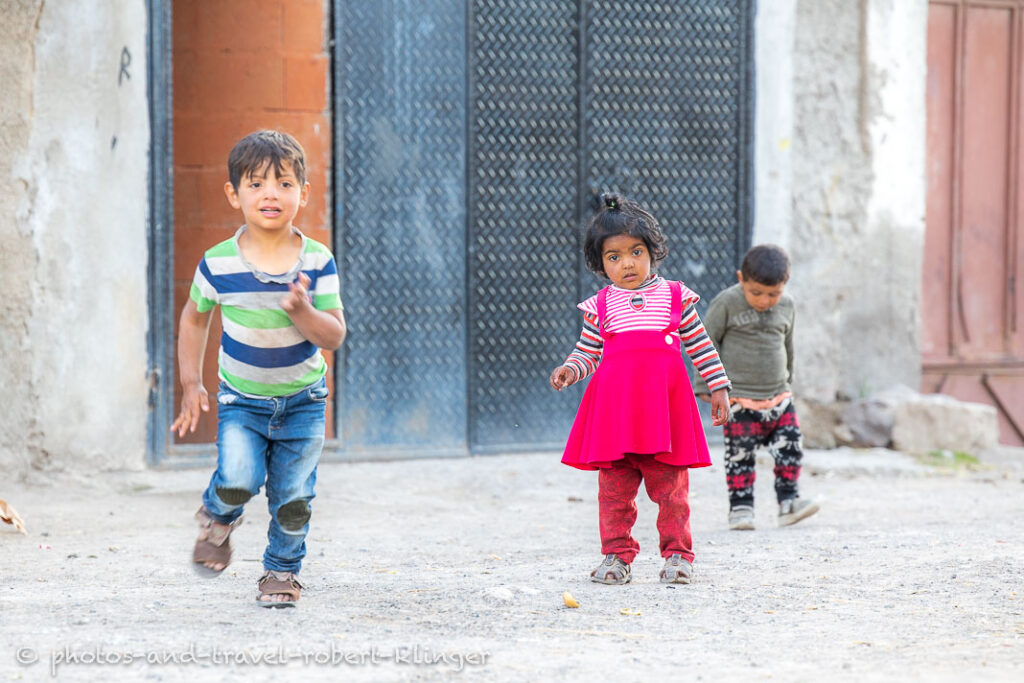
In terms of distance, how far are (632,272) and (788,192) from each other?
390cm

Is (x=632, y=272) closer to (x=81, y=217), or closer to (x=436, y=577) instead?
(x=436, y=577)

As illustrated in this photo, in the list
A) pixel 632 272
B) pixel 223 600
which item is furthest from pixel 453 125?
pixel 223 600

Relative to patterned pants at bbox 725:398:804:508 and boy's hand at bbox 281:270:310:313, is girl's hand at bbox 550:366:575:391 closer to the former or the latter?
boy's hand at bbox 281:270:310:313

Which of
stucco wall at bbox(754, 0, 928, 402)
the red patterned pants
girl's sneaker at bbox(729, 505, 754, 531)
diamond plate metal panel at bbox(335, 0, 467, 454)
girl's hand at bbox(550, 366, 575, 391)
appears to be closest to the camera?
girl's hand at bbox(550, 366, 575, 391)

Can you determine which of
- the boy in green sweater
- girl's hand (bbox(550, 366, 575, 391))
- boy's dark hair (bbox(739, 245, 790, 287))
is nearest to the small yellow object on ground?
girl's hand (bbox(550, 366, 575, 391))

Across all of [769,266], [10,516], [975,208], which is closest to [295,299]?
[10,516]

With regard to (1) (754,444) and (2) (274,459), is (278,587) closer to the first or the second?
(2) (274,459)

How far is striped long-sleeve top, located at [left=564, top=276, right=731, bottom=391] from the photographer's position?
420 centimetres

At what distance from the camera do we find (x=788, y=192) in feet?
25.8

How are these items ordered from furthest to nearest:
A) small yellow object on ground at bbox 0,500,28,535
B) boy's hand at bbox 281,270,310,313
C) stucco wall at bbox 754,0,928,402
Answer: stucco wall at bbox 754,0,928,402, small yellow object on ground at bbox 0,500,28,535, boy's hand at bbox 281,270,310,313

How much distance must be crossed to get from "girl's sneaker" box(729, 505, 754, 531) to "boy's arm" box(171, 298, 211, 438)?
2512 millimetres

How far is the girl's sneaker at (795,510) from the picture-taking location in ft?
17.8

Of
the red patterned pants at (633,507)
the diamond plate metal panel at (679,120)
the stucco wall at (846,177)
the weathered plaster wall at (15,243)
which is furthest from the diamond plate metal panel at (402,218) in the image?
the red patterned pants at (633,507)

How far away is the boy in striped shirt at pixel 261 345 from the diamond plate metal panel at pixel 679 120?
3.98 m
